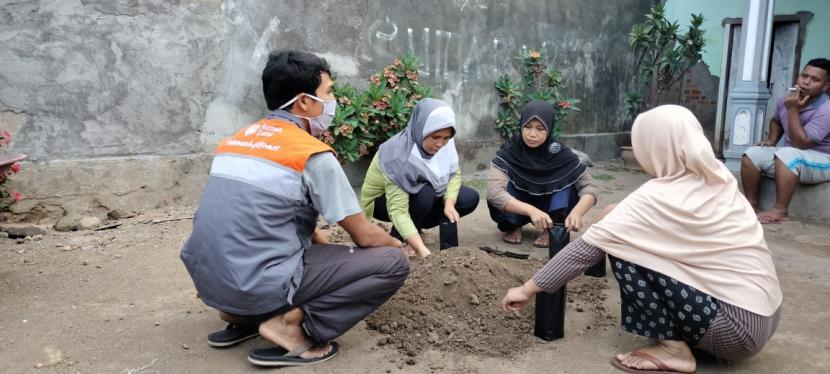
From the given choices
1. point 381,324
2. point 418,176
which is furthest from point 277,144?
point 418,176

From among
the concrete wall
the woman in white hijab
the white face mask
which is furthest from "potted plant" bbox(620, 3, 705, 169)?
the white face mask

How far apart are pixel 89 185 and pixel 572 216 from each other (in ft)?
12.0

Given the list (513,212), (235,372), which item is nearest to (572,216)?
(513,212)

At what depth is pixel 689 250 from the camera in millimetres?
2223

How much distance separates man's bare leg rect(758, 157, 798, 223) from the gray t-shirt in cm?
430

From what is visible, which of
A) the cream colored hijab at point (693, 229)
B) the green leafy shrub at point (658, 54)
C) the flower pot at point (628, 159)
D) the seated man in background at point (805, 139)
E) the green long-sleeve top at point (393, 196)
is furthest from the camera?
the flower pot at point (628, 159)

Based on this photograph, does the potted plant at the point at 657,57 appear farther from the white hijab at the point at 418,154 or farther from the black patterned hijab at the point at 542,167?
the white hijab at the point at 418,154

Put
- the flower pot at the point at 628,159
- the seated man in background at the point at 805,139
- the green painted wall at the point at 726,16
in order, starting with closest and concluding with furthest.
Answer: the seated man in background at the point at 805,139, the green painted wall at the point at 726,16, the flower pot at the point at 628,159

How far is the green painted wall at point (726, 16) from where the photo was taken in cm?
805

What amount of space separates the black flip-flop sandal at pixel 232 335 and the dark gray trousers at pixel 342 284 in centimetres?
37

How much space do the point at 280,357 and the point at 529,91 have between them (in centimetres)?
650

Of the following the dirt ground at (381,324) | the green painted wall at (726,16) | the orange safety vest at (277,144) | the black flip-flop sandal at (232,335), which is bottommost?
the dirt ground at (381,324)

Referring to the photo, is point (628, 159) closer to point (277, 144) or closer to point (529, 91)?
point (529, 91)

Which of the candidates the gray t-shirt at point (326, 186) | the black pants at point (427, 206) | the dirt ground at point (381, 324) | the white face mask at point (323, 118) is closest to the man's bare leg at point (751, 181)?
the dirt ground at point (381, 324)
